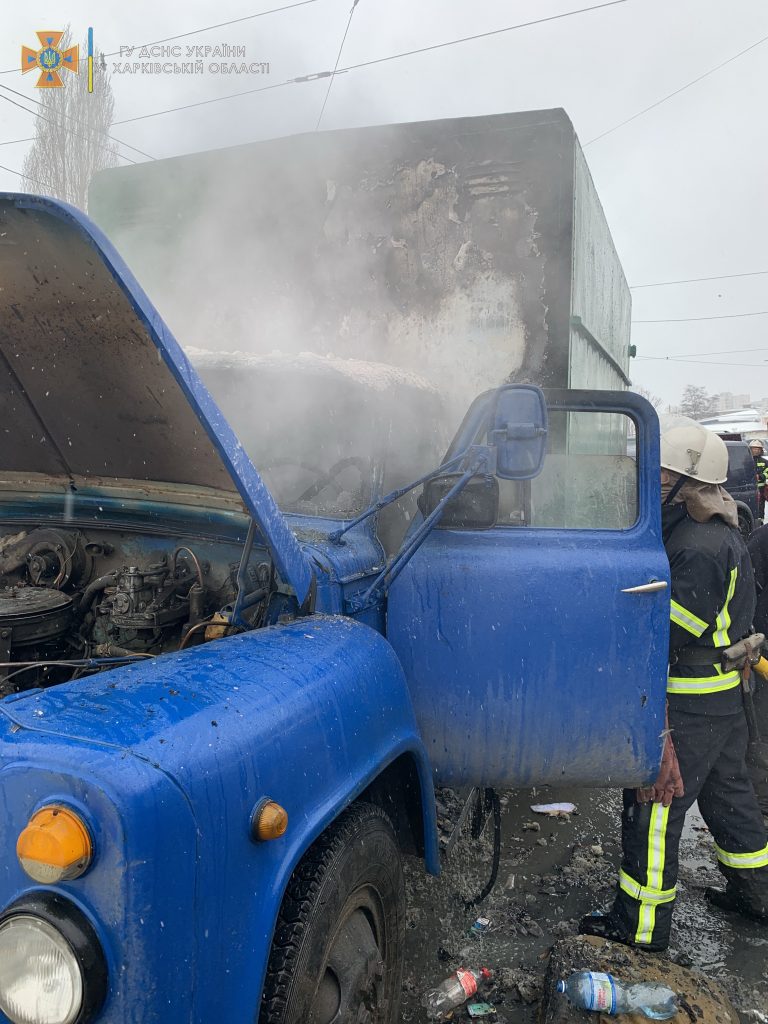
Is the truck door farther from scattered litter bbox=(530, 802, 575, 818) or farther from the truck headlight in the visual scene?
scattered litter bbox=(530, 802, 575, 818)

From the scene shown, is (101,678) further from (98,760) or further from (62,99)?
(62,99)

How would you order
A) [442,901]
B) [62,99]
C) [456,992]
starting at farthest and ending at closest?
[62,99], [442,901], [456,992]

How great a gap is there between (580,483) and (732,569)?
0.91 meters

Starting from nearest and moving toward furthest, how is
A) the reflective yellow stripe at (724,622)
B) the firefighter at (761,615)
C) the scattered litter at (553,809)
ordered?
the reflective yellow stripe at (724,622) → the scattered litter at (553,809) → the firefighter at (761,615)

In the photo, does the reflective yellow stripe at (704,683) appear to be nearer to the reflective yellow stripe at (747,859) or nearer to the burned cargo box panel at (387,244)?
the reflective yellow stripe at (747,859)

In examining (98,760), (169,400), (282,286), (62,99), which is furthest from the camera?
(62,99)

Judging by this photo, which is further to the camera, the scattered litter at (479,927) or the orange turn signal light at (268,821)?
the scattered litter at (479,927)

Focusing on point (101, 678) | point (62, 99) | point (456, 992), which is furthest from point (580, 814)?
point (62, 99)

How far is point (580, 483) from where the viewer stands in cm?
369

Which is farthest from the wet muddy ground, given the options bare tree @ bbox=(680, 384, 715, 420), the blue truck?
bare tree @ bbox=(680, 384, 715, 420)

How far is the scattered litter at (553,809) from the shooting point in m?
4.13

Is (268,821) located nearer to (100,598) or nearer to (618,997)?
(100,598)

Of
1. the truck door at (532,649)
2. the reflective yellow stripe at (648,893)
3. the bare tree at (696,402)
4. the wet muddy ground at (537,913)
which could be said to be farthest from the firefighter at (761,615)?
the bare tree at (696,402)

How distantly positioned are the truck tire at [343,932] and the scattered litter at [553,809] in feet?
7.07
